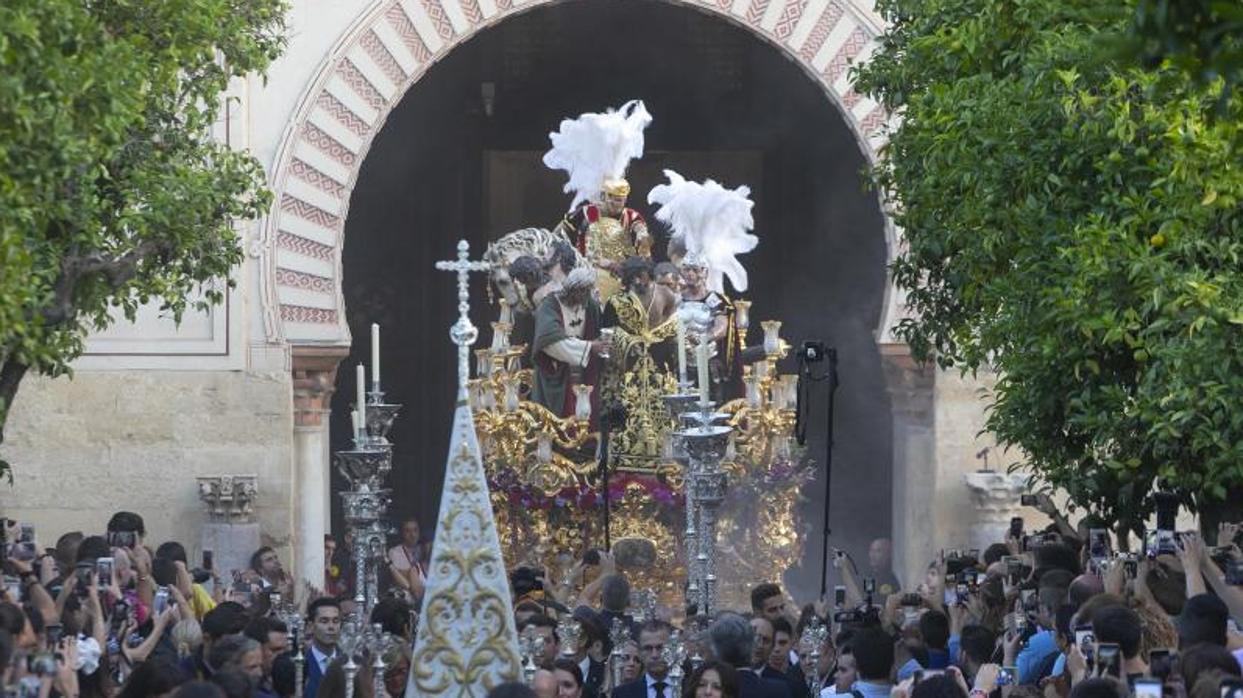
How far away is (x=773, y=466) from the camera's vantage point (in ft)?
66.1

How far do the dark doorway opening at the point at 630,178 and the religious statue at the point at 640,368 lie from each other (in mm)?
5453

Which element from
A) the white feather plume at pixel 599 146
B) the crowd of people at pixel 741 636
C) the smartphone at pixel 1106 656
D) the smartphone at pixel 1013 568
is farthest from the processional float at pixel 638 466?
the smartphone at pixel 1106 656

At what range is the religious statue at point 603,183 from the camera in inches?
823

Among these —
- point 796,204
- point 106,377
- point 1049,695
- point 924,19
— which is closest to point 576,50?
point 796,204

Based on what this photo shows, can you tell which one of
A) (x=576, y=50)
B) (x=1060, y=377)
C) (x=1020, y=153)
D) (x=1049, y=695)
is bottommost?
(x=1049, y=695)

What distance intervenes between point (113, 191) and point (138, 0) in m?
0.90

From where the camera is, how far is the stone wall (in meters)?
22.0

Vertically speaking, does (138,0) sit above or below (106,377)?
above

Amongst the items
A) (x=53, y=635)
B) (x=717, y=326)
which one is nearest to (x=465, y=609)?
(x=53, y=635)

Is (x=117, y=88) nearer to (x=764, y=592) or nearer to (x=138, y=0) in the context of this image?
(x=138, y=0)

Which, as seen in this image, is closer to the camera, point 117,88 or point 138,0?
point 117,88

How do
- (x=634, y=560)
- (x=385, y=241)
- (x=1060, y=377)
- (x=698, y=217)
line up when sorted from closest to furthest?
(x=1060, y=377) → (x=634, y=560) → (x=698, y=217) → (x=385, y=241)

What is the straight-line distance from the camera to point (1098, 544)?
44.8 feet

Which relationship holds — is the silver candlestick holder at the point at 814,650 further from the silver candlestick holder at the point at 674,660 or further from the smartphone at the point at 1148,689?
the smartphone at the point at 1148,689
